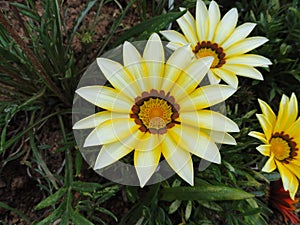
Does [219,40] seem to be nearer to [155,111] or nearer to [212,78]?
[212,78]

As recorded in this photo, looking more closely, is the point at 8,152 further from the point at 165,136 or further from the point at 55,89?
the point at 165,136

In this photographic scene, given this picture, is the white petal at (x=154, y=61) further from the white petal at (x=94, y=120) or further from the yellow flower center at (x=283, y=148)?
the yellow flower center at (x=283, y=148)

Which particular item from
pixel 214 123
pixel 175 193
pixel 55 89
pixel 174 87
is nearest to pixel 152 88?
pixel 174 87

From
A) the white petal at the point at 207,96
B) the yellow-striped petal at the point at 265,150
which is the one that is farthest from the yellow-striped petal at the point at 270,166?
the white petal at the point at 207,96

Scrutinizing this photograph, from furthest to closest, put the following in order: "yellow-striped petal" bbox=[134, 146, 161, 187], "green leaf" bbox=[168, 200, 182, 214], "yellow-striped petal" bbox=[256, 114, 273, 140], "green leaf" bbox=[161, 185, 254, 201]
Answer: "green leaf" bbox=[168, 200, 182, 214], "yellow-striped petal" bbox=[256, 114, 273, 140], "green leaf" bbox=[161, 185, 254, 201], "yellow-striped petal" bbox=[134, 146, 161, 187]

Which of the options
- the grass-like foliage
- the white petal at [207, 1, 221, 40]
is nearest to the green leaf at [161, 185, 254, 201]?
the grass-like foliage

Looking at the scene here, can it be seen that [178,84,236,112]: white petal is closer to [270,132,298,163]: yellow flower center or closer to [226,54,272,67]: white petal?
[226,54,272,67]: white petal
